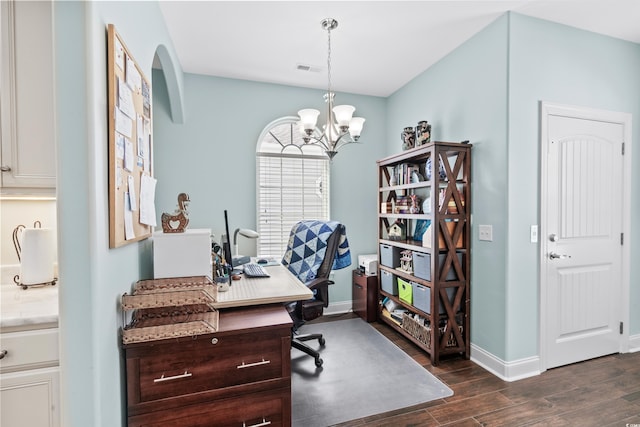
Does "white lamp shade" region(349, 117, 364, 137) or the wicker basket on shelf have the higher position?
"white lamp shade" region(349, 117, 364, 137)

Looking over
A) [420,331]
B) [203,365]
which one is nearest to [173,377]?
[203,365]

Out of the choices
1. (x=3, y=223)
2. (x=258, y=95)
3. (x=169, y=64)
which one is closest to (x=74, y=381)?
(x=3, y=223)

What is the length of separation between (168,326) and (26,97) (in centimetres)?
125

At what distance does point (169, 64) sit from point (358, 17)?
160cm

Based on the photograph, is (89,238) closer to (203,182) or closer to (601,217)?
(203,182)

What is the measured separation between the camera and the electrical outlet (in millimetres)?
2357

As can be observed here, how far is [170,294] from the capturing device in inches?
53.8

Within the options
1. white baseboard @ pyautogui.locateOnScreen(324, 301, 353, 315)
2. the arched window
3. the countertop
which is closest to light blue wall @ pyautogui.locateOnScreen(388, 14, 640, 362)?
white baseboard @ pyautogui.locateOnScreen(324, 301, 353, 315)

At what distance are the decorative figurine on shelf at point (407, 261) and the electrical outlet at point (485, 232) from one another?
0.64 meters

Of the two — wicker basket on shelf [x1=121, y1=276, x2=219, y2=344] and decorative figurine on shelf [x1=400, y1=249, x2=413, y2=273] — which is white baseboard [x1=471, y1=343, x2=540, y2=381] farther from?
wicker basket on shelf [x1=121, y1=276, x2=219, y2=344]

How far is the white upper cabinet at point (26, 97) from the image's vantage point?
4.51 feet

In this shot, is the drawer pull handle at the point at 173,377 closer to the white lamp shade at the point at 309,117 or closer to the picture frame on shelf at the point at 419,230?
the white lamp shade at the point at 309,117

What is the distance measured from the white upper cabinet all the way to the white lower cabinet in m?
0.72

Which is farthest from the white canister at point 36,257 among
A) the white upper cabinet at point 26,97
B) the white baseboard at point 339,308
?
the white baseboard at point 339,308
